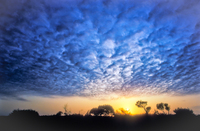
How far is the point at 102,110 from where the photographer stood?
159ft

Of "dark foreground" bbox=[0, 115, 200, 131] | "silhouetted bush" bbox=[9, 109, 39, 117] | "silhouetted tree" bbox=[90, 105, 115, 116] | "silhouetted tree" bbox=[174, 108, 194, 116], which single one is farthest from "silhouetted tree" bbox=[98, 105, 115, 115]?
"silhouetted bush" bbox=[9, 109, 39, 117]

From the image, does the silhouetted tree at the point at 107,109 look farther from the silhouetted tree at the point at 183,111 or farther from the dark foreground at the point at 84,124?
the dark foreground at the point at 84,124

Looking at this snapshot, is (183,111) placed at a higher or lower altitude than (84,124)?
higher

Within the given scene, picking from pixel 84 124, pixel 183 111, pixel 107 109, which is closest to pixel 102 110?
pixel 107 109

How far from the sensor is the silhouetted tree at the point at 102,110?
46469 millimetres

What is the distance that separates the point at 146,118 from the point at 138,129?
5.24 meters

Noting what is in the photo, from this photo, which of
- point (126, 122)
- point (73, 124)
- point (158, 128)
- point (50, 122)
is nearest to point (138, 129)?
point (126, 122)

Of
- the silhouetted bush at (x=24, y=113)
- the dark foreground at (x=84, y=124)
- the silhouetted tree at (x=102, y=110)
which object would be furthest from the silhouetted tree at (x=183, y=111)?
the silhouetted bush at (x=24, y=113)

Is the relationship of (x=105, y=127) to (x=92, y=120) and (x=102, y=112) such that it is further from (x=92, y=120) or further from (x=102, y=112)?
(x=102, y=112)

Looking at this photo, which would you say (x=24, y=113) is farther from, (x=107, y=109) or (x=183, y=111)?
(x=183, y=111)

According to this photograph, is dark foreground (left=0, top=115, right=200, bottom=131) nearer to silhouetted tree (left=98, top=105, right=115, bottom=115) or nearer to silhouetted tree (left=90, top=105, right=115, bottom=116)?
silhouetted tree (left=90, top=105, right=115, bottom=116)

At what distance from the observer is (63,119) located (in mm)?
16672

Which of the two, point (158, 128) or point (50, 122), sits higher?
point (50, 122)

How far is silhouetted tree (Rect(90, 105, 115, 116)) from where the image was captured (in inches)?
1829
